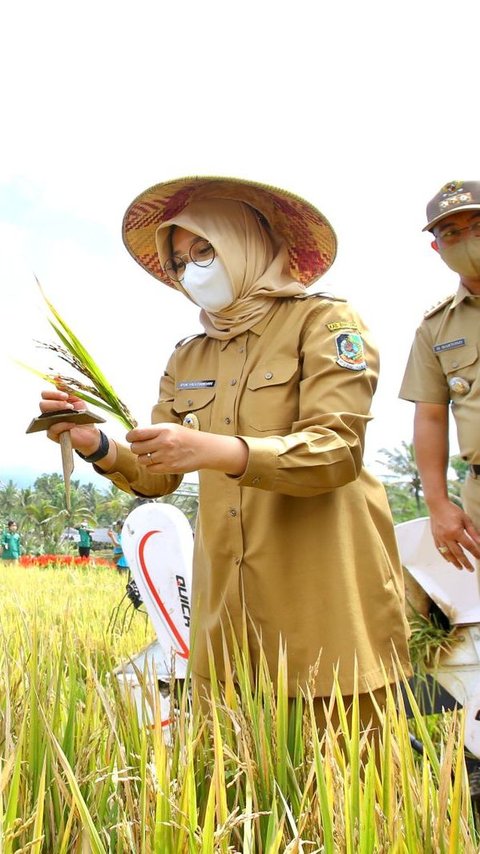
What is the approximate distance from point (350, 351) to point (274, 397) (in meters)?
0.20

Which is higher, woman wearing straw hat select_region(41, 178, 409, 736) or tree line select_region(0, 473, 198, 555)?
woman wearing straw hat select_region(41, 178, 409, 736)

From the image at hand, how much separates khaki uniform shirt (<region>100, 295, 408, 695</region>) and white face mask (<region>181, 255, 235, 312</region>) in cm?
10

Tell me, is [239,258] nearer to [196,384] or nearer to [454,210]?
[196,384]

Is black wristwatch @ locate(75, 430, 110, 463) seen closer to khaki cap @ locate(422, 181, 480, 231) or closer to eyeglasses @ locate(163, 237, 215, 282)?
eyeglasses @ locate(163, 237, 215, 282)

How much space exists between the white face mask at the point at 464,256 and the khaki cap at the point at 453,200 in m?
0.09

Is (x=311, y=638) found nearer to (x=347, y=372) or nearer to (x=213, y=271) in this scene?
(x=347, y=372)

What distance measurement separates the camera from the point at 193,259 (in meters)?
1.90

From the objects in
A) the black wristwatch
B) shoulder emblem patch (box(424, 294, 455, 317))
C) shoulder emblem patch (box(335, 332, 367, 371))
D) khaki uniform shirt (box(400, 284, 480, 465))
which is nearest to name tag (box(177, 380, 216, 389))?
the black wristwatch

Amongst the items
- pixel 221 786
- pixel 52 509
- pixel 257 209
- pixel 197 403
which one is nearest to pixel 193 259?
pixel 257 209

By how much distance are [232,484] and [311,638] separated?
1.26 feet

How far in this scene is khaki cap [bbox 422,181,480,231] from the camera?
2.28 meters

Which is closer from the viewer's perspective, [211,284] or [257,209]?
[211,284]

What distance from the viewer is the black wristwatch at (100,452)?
73.5 inches

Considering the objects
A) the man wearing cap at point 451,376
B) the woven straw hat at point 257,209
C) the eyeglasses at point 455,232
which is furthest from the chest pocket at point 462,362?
the woven straw hat at point 257,209
